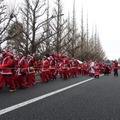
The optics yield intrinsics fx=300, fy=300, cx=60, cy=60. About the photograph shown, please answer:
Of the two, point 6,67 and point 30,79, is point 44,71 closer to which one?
point 30,79

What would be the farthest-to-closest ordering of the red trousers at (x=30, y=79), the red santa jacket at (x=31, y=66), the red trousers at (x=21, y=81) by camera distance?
the red santa jacket at (x=31, y=66) < the red trousers at (x=30, y=79) < the red trousers at (x=21, y=81)

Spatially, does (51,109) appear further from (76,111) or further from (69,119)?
(69,119)

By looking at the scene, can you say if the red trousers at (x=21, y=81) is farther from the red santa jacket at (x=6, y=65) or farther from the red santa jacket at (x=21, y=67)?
the red santa jacket at (x=6, y=65)

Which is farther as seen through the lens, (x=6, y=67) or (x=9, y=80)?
(x=9, y=80)

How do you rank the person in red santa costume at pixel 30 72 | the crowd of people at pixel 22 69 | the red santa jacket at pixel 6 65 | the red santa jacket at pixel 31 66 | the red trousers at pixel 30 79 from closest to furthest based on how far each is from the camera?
1. the red santa jacket at pixel 6 65
2. the crowd of people at pixel 22 69
3. the red trousers at pixel 30 79
4. the person in red santa costume at pixel 30 72
5. the red santa jacket at pixel 31 66

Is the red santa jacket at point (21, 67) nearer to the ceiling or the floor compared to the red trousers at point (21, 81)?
nearer to the ceiling

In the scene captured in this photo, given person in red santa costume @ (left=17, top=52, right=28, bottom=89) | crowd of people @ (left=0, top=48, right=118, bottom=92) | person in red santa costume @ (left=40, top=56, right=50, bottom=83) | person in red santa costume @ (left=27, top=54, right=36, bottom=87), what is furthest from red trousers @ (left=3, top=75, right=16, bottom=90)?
person in red santa costume @ (left=40, top=56, right=50, bottom=83)

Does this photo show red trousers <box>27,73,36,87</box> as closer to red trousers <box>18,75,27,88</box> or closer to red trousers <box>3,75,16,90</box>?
red trousers <box>18,75,27,88</box>

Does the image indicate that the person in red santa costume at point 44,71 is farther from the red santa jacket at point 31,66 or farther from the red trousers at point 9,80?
the red trousers at point 9,80

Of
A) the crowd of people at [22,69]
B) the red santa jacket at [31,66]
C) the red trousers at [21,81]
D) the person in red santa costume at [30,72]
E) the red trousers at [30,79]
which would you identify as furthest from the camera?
the red santa jacket at [31,66]

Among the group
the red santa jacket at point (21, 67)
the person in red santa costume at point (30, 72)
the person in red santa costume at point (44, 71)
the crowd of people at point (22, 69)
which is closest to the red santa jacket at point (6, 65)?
the crowd of people at point (22, 69)

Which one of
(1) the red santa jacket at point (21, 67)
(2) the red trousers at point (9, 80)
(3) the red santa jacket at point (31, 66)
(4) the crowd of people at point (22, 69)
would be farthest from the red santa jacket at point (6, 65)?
(3) the red santa jacket at point (31, 66)

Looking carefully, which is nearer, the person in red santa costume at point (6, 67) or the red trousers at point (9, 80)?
the person in red santa costume at point (6, 67)

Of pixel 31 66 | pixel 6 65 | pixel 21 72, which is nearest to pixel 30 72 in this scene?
pixel 31 66
